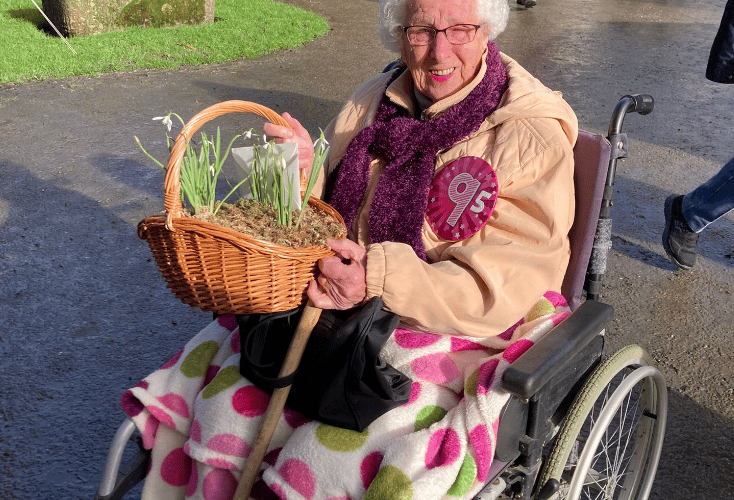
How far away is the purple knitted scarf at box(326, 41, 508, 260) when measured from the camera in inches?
89.9

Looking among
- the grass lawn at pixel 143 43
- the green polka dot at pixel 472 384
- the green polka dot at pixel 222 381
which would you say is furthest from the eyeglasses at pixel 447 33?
the grass lawn at pixel 143 43

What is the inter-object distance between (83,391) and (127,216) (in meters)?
1.72

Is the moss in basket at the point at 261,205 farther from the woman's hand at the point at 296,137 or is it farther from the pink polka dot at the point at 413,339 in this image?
the pink polka dot at the point at 413,339

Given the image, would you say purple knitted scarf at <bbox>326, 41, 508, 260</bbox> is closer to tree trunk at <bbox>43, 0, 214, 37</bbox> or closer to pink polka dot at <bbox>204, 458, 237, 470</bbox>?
pink polka dot at <bbox>204, 458, 237, 470</bbox>

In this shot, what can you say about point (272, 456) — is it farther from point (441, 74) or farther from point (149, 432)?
point (441, 74)

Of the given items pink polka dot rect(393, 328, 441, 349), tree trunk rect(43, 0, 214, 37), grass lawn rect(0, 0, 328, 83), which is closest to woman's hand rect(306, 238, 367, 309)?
pink polka dot rect(393, 328, 441, 349)

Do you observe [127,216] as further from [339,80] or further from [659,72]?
[659,72]

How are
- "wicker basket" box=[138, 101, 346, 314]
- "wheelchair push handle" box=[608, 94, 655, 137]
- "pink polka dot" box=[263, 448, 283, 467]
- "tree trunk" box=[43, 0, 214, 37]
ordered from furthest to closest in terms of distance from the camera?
1. "tree trunk" box=[43, 0, 214, 37]
2. "wheelchair push handle" box=[608, 94, 655, 137]
3. "pink polka dot" box=[263, 448, 283, 467]
4. "wicker basket" box=[138, 101, 346, 314]

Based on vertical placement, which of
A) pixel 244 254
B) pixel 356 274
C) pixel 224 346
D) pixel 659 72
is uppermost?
pixel 244 254

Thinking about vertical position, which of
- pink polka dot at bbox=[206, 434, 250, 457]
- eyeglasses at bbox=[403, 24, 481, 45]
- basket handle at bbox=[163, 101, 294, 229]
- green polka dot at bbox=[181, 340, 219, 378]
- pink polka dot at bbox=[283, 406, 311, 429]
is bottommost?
pink polka dot at bbox=[206, 434, 250, 457]

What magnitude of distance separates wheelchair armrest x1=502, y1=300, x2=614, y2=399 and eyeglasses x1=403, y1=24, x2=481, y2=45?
2.84 ft

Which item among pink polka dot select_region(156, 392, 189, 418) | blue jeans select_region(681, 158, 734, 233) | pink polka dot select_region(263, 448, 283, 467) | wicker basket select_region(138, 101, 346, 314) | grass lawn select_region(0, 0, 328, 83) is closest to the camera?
wicker basket select_region(138, 101, 346, 314)

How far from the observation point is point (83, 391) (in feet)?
11.1

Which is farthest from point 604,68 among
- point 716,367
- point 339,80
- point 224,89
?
point 716,367
